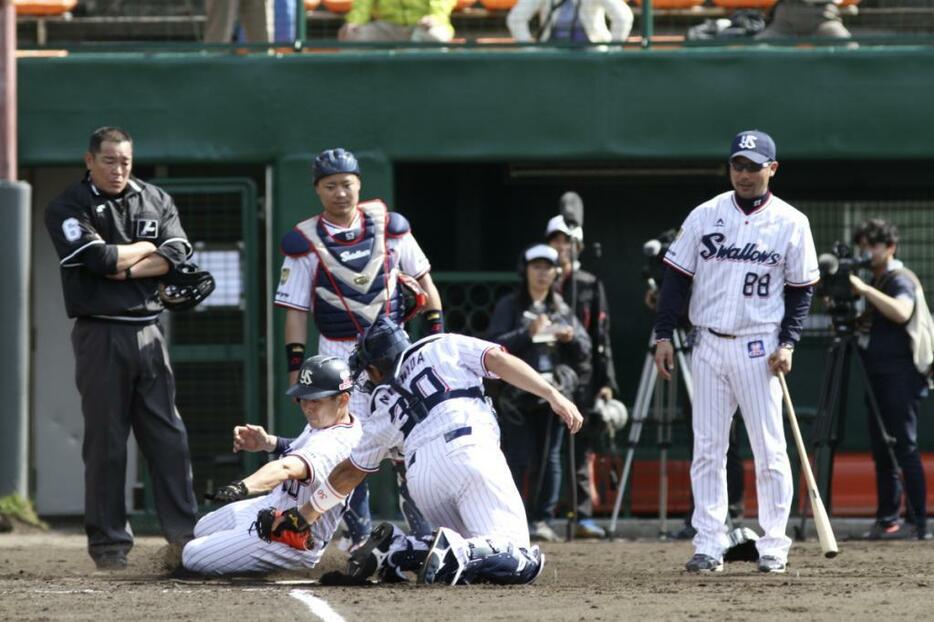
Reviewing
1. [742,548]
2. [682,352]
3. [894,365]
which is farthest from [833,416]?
[742,548]

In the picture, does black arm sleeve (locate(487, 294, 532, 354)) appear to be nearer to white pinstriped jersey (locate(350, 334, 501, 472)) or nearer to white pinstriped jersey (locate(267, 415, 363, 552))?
white pinstriped jersey (locate(267, 415, 363, 552))

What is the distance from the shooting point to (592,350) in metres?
11.4

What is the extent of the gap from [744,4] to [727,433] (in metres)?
5.36

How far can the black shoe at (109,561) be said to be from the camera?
8.80m

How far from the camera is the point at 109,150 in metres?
8.75

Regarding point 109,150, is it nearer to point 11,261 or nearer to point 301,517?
point 301,517

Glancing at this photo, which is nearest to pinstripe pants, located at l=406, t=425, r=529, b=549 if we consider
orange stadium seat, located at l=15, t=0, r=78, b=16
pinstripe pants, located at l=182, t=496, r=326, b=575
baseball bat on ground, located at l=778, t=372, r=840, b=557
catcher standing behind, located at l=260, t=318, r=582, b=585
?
catcher standing behind, located at l=260, t=318, r=582, b=585

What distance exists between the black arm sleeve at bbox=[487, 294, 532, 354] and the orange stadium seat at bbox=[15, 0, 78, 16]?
13.5 ft

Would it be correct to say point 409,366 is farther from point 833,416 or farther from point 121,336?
point 833,416

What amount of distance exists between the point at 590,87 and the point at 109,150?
420cm

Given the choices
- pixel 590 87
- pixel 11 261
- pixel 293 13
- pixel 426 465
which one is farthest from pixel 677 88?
pixel 426 465

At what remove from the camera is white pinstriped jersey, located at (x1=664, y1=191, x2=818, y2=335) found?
27.3 feet

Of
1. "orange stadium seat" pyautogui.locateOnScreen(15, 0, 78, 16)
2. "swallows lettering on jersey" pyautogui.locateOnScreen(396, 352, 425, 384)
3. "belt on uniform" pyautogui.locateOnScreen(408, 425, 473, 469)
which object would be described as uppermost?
"orange stadium seat" pyautogui.locateOnScreen(15, 0, 78, 16)

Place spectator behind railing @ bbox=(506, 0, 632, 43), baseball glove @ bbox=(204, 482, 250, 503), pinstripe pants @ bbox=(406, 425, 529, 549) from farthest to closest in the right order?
1. spectator behind railing @ bbox=(506, 0, 632, 43)
2. pinstripe pants @ bbox=(406, 425, 529, 549)
3. baseball glove @ bbox=(204, 482, 250, 503)
